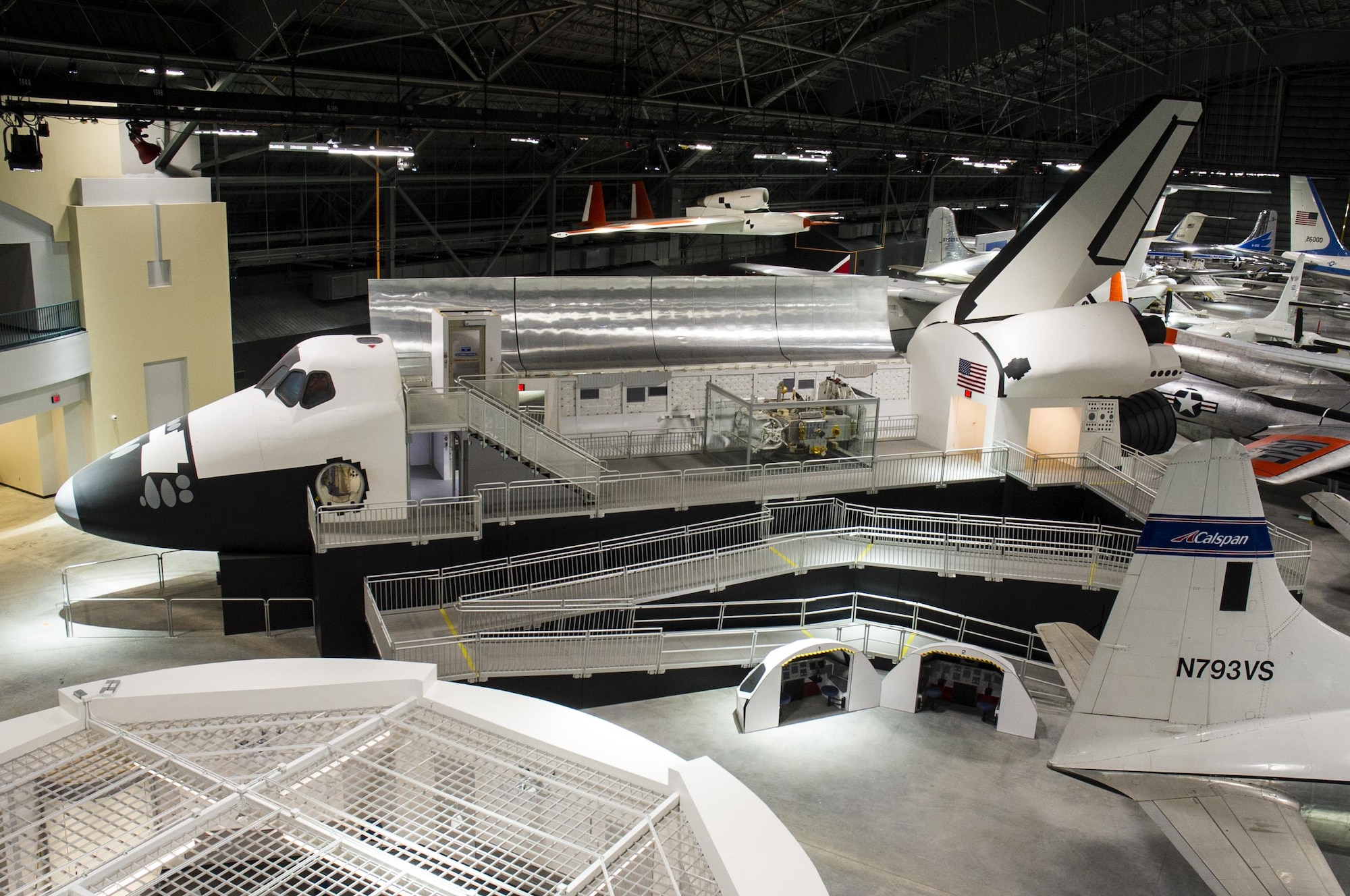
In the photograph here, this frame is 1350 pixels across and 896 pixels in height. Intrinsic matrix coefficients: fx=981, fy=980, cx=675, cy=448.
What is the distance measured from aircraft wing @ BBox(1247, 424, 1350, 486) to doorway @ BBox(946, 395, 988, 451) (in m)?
5.84

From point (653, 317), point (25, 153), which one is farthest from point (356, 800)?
point (653, 317)

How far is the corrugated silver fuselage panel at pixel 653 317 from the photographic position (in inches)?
919

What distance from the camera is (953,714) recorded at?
1794 centimetres

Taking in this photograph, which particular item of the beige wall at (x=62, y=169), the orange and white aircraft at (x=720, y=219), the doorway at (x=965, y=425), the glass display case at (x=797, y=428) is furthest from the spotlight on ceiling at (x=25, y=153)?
the doorway at (x=965, y=425)

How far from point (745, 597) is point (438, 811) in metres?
12.9

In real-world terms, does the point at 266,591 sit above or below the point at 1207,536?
below

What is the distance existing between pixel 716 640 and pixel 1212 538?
9636 mm

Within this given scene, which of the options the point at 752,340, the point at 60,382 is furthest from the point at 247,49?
the point at 752,340

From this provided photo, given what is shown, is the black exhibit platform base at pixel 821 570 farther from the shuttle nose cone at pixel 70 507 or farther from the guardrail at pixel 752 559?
the shuttle nose cone at pixel 70 507

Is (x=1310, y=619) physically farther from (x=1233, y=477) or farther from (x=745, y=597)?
(x=745, y=597)

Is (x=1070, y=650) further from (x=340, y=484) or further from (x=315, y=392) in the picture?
(x=315, y=392)

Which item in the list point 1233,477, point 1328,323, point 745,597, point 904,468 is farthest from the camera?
point 1328,323

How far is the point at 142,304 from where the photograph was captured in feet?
82.0

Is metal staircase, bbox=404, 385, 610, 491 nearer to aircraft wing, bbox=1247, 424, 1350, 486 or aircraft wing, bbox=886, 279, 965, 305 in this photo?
aircraft wing, bbox=1247, 424, 1350, 486
